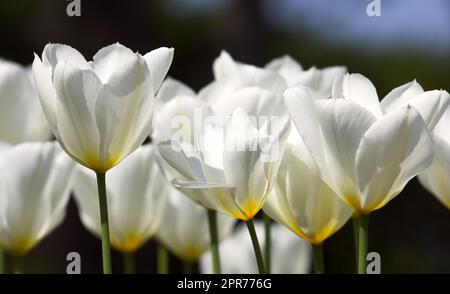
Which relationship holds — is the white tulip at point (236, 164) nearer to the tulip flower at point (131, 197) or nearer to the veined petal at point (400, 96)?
the veined petal at point (400, 96)

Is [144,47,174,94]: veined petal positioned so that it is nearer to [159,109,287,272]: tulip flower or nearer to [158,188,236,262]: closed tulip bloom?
[159,109,287,272]: tulip flower

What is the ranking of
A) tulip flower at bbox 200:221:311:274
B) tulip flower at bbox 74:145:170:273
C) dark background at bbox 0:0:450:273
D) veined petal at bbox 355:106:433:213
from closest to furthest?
veined petal at bbox 355:106:433:213
tulip flower at bbox 74:145:170:273
tulip flower at bbox 200:221:311:274
dark background at bbox 0:0:450:273

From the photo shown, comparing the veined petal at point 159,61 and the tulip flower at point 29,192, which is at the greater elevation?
the veined petal at point 159,61

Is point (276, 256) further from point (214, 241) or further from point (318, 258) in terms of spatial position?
point (318, 258)

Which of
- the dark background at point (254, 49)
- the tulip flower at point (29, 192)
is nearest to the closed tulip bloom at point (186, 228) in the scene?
the tulip flower at point (29, 192)

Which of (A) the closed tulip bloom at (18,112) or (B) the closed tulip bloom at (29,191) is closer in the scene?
(B) the closed tulip bloom at (29,191)

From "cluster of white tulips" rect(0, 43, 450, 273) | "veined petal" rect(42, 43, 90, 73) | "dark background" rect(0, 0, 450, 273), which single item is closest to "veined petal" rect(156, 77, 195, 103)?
"cluster of white tulips" rect(0, 43, 450, 273)

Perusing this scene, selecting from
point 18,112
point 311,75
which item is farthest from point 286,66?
point 18,112
